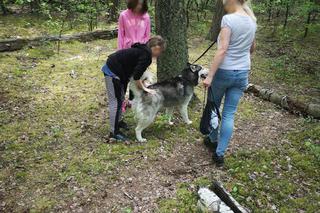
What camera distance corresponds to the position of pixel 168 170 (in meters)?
5.31

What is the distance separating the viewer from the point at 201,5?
61.2 feet

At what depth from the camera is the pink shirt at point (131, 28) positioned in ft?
19.3

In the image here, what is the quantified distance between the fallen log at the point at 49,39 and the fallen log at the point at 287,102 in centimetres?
686

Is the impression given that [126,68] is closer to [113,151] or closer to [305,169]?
[113,151]

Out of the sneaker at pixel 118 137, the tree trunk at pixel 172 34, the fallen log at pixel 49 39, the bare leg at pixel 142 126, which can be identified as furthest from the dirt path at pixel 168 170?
the fallen log at pixel 49 39

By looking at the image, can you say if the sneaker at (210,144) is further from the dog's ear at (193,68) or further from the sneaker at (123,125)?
the sneaker at (123,125)

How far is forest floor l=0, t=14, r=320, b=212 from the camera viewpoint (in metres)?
4.66

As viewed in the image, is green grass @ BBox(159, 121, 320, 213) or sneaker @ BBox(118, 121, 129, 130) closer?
green grass @ BBox(159, 121, 320, 213)

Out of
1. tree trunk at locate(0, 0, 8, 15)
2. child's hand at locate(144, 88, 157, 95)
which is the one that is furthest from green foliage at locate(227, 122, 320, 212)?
tree trunk at locate(0, 0, 8, 15)

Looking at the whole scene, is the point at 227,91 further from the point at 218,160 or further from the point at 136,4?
the point at 136,4

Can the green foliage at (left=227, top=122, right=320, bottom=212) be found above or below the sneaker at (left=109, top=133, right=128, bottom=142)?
below

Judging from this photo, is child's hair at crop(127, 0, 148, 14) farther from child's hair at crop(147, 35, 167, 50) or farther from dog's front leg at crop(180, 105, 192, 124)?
dog's front leg at crop(180, 105, 192, 124)

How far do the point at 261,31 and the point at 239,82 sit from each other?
1237cm

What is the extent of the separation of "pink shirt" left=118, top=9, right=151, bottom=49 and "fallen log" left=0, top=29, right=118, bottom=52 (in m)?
6.31
